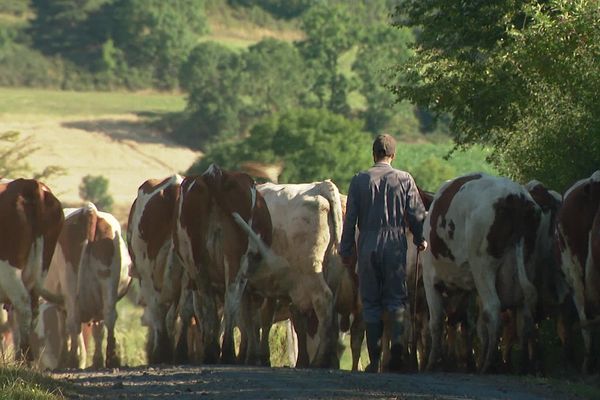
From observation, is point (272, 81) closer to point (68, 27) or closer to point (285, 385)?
point (68, 27)

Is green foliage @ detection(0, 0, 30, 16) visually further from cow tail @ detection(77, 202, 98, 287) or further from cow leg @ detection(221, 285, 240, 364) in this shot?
cow leg @ detection(221, 285, 240, 364)

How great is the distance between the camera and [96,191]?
336 feet

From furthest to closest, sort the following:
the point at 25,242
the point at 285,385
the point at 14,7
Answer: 1. the point at 14,7
2. the point at 25,242
3. the point at 285,385

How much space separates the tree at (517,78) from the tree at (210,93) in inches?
4036

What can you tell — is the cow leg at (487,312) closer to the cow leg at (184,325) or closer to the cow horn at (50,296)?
the cow leg at (184,325)

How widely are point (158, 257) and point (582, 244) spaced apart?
632 cm

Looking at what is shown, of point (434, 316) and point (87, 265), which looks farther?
point (87, 265)

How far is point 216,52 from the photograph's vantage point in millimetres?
154000

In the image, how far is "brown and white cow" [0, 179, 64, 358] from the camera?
18969 millimetres

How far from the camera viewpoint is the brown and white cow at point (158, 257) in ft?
71.0

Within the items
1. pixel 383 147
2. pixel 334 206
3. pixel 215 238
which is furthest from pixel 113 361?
pixel 383 147

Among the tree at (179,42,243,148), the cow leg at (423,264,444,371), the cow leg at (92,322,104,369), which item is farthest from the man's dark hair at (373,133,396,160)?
the tree at (179,42,243,148)

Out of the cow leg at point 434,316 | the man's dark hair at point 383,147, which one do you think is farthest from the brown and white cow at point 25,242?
the cow leg at point 434,316

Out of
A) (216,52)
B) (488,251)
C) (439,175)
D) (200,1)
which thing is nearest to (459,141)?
(488,251)
